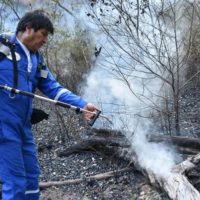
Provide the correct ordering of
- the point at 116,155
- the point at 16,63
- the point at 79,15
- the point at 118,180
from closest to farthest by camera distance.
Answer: the point at 16,63
the point at 118,180
the point at 116,155
the point at 79,15

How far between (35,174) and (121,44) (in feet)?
9.96

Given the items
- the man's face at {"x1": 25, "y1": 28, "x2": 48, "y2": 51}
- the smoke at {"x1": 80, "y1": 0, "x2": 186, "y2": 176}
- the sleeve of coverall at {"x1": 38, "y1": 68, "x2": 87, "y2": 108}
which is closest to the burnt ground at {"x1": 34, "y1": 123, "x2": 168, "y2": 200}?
the smoke at {"x1": 80, "y1": 0, "x2": 186, "y2": 176}

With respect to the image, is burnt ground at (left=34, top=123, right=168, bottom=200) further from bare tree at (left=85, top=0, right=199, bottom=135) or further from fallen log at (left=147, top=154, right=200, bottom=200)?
bare tree at (left=85, top=0, right=199, bottom=135)

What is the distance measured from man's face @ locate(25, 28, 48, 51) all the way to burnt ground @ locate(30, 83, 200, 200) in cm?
204

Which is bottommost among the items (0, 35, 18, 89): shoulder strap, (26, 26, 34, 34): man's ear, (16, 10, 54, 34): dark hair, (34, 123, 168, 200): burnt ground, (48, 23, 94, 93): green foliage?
(34, 123, 168, 200): burnt ground

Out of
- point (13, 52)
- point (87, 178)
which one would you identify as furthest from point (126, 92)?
point (13, 52)

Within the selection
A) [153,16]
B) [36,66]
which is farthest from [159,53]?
[36,66]

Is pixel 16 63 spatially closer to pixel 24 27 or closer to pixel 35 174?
pixel 24 27

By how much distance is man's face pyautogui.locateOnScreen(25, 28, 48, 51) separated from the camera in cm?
457

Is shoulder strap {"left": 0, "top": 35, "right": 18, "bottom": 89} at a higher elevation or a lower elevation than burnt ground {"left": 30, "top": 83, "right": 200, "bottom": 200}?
higher

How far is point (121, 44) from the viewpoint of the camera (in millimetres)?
7383

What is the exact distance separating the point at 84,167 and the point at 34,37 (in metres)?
2.56

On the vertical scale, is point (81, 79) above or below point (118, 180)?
above

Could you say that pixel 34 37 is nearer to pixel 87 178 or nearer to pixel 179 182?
pixel 179 182
